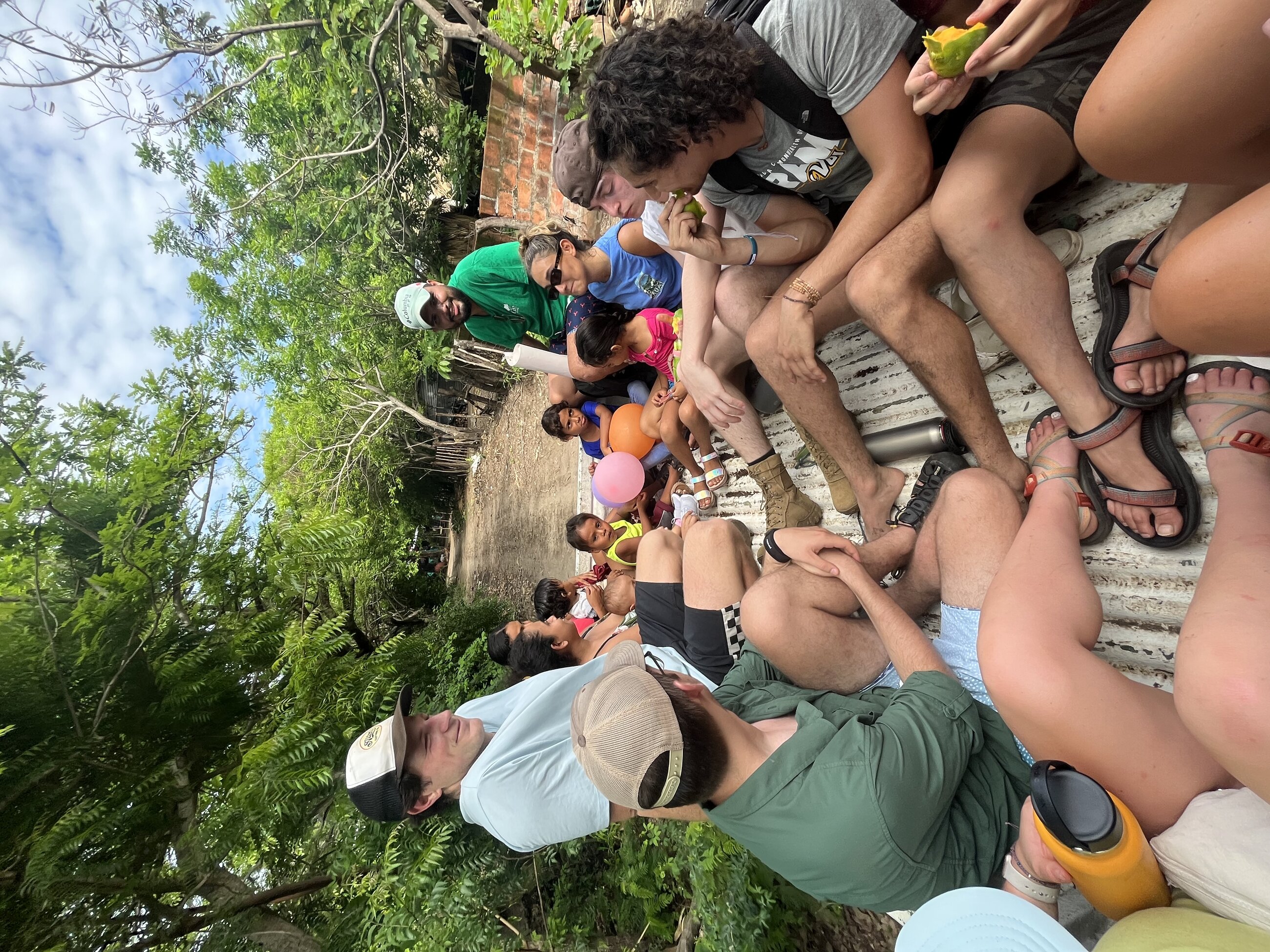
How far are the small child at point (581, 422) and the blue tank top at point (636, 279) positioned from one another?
3.39ft

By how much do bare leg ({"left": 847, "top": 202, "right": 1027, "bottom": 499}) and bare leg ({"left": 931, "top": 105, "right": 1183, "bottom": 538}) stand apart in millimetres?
116

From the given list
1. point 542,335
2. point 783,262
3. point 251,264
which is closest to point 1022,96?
point 783,262

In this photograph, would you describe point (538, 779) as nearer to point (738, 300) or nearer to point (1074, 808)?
point (1074, 808)

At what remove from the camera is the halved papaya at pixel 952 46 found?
1231 mm

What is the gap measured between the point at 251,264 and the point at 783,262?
1243cm

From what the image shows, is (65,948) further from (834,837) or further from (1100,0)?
(1100,0)

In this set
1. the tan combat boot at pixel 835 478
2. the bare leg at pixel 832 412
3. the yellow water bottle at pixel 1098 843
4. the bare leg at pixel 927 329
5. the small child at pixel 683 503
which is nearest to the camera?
the yellow water bottle at pixel 1098 843

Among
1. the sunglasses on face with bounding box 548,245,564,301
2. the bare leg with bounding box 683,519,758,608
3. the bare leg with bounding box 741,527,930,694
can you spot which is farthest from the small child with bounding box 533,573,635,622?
the bare leg with bounding box 741,527,930,694

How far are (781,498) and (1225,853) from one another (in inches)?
76.7

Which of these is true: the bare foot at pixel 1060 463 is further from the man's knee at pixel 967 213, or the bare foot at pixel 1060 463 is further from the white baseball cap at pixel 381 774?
the white baseball cap at pixel 381 774

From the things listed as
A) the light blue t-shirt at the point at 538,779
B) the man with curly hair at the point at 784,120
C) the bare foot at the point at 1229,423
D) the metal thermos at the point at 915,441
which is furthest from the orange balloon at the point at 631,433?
the bare foot at the point at 1229,423

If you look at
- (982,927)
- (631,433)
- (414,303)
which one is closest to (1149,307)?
(982,927)

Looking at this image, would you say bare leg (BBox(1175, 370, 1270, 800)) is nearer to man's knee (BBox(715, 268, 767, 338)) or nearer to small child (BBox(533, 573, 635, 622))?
man's knee (BBox(715, 268, 767, 338))

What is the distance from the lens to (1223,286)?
0.93 m
